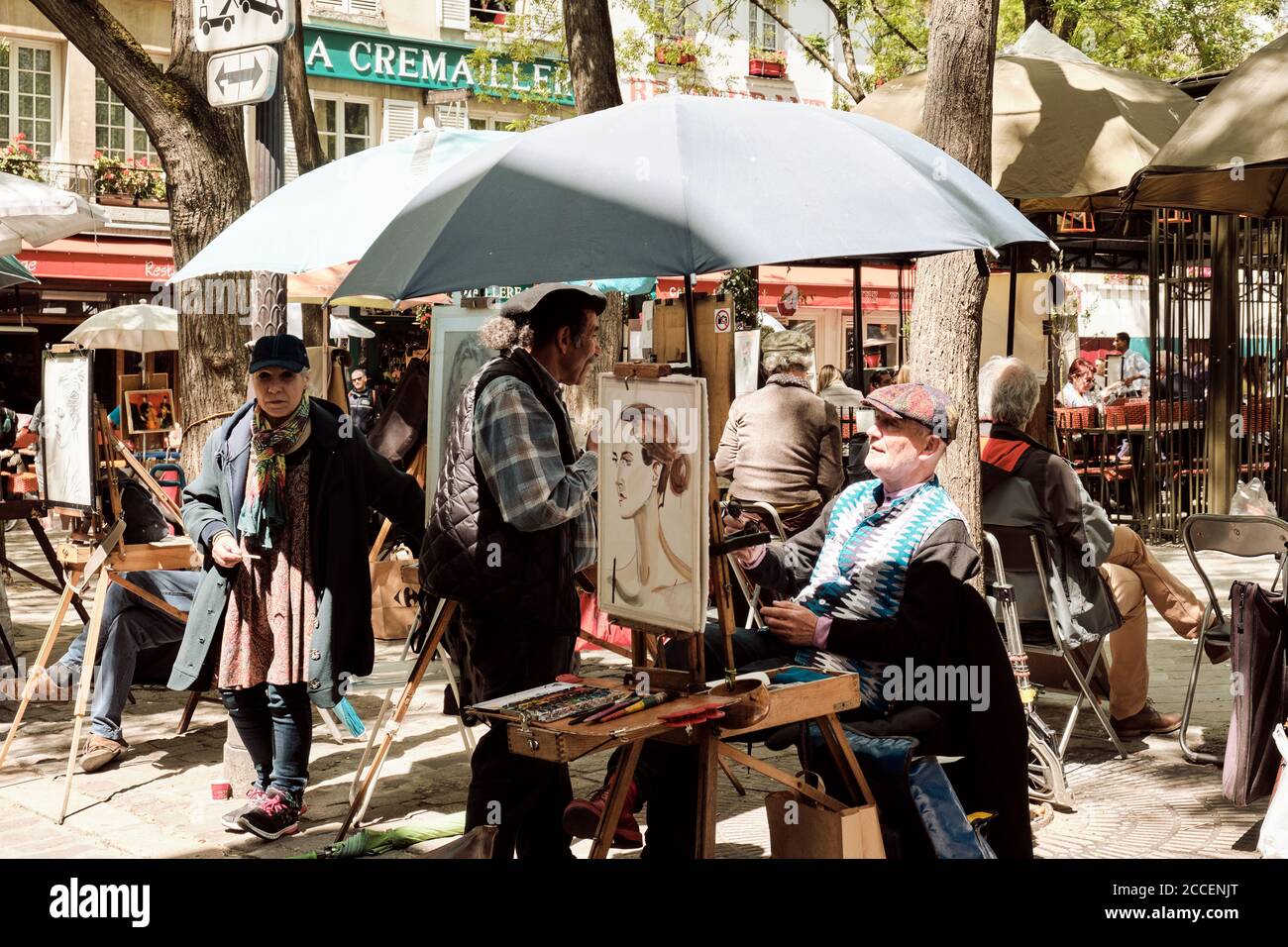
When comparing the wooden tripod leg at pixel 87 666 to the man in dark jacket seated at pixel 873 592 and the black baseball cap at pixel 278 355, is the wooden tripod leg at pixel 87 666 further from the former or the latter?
the man in dark jacket seated at pixel 873 592

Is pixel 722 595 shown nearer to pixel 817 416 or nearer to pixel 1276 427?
pixel 817 416

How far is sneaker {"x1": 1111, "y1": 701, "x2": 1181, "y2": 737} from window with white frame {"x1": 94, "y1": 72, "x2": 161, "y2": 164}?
21324mm

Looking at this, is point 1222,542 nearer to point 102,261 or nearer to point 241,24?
point 241,24

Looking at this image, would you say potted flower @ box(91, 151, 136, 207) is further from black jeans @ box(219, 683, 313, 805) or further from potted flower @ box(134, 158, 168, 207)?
black jeans @ box(219, 683, 313, 805)

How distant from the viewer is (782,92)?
34438 mm

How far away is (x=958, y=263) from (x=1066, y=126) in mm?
2489

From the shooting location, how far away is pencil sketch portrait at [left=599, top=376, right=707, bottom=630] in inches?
138

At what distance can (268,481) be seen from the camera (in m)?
5.16

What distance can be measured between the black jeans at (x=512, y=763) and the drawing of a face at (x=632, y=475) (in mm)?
680

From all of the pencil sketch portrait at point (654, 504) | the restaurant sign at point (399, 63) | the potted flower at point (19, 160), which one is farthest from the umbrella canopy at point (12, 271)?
the restaurant sign at point (399, 63)

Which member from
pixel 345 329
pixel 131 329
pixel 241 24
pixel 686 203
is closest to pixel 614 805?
pixel 686 203

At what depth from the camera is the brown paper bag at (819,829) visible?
3.66 meters
